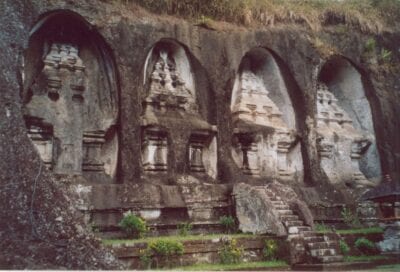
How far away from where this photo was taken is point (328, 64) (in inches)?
614

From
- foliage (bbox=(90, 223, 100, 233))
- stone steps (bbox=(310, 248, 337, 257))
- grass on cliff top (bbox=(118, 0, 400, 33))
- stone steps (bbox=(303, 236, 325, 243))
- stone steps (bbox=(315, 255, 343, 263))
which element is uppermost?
grass on cliff top (bbox=(118, 0, 400, 33))

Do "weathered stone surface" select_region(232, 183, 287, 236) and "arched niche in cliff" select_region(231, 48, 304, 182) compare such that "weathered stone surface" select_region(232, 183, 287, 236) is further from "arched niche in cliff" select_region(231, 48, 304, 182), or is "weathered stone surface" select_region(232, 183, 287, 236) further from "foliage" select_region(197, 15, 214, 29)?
"foliage" select_region(197, 15, 214, 29)

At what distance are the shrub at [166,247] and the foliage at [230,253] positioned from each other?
96 cm

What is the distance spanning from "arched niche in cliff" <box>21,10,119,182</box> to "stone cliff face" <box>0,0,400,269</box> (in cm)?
3

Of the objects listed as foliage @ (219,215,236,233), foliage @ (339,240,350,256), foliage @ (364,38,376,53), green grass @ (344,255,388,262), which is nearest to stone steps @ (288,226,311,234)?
foliage @ (339,240,350,256)

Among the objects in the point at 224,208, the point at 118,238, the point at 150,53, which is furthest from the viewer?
the point at 150,53

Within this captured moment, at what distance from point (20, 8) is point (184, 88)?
16.1 feet

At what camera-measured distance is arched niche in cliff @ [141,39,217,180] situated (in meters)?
11.5

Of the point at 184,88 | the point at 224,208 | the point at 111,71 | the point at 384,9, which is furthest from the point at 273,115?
the point at 384,9

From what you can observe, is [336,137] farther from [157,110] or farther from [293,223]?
[157,110]

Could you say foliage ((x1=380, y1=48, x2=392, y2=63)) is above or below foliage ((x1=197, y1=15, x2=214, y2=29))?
above

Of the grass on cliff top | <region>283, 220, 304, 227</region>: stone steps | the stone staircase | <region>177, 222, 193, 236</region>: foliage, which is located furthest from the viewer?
the grass on cliff top

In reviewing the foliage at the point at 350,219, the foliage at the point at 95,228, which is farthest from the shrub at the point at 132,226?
the foliage at the point at 350,219

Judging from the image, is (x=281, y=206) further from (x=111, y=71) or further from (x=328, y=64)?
(x=328, y=64)
